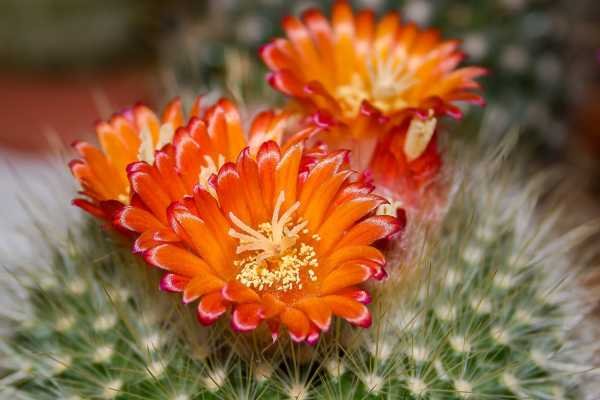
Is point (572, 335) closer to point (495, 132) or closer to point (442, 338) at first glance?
point (442, 338)

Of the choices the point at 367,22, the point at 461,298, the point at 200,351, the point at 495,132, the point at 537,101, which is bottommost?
the point at 200,351

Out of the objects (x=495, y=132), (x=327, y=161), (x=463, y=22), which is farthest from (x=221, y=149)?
(x=463, y=22)

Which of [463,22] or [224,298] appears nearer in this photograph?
[224,298]

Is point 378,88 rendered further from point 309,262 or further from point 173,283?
point 173,283

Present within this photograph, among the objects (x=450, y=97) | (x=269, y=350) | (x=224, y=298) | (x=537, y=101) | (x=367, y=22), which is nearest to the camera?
(x=224, y=298)

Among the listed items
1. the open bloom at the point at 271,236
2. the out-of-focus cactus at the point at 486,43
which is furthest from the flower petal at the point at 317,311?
the out-of-focus cactus at the point at 486,43

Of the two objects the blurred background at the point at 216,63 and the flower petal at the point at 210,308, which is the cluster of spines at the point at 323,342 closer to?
the flower petal at the point at 210,308
